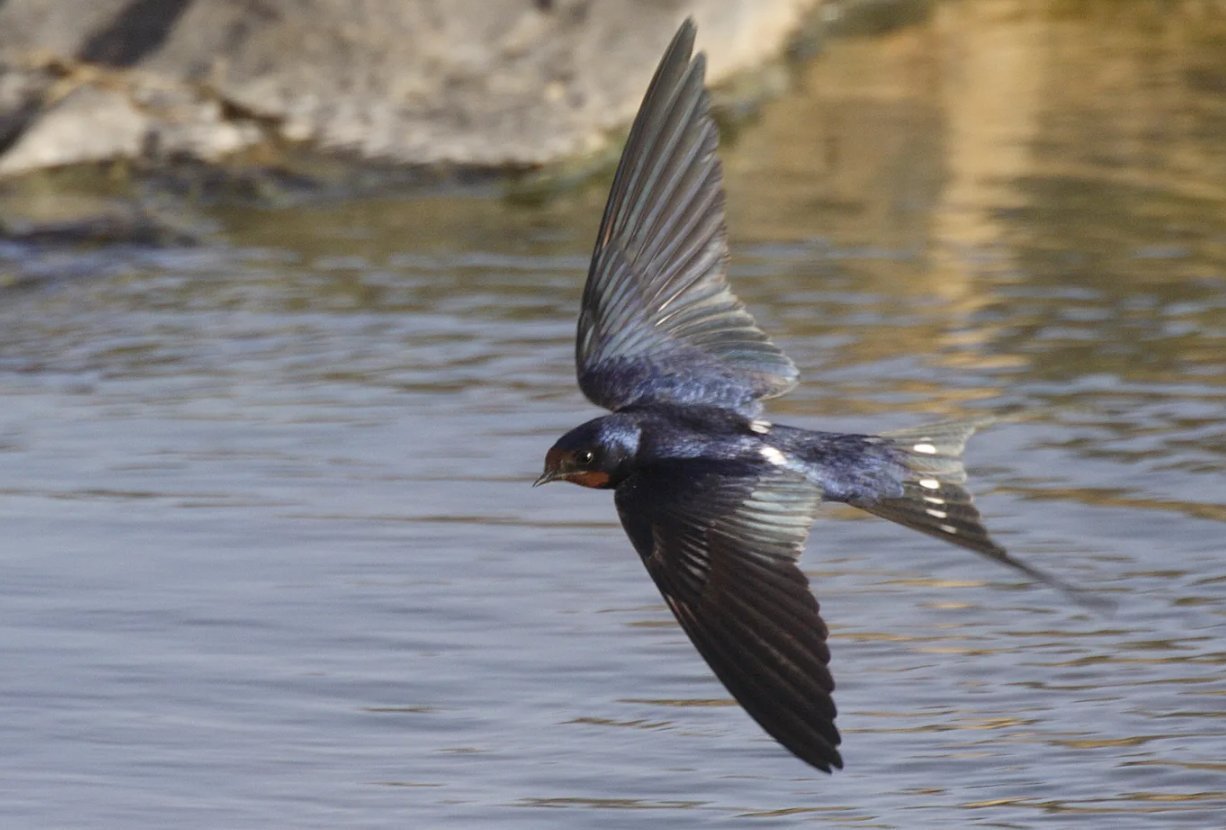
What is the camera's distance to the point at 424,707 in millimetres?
3586

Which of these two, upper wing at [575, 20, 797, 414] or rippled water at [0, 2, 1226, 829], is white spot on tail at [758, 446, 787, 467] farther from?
rippled water at [0, 2, 1226, 829]

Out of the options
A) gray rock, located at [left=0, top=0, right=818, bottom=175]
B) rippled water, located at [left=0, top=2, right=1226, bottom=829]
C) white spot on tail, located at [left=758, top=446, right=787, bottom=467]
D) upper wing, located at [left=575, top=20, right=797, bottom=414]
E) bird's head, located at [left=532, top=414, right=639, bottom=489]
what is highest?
gray rock, located at [left=0, top=0, right=818, bottom=175]

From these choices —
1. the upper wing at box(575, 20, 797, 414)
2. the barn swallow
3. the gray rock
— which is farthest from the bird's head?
the gray rock

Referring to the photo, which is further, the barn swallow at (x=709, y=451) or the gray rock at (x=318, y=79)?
the gray rock at (x=318, y=79)

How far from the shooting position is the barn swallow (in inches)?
119

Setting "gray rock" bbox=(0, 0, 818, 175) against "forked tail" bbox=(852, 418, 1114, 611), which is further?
"gray rock" bbox=(0, 0, 818, 175)

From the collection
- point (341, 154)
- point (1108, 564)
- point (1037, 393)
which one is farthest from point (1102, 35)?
point (1108, 564)

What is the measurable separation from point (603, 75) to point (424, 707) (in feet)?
14.9

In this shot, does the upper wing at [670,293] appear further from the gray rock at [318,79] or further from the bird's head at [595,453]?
the gray rock at [318,79]

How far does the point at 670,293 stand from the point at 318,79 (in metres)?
4.24

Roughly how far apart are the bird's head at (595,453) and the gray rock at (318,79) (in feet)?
13.9

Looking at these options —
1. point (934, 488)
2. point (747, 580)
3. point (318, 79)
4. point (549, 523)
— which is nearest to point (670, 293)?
point (934, 488)

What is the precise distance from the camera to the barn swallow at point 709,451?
3027mm

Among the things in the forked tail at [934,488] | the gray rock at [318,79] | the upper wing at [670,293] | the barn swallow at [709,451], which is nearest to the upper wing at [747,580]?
the barn swallow at [709,451]
